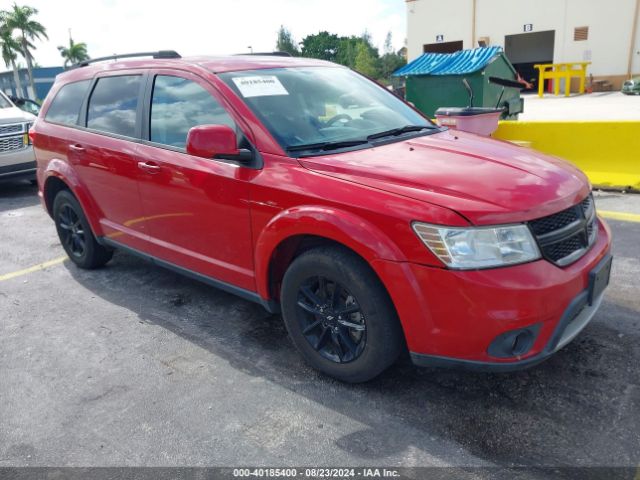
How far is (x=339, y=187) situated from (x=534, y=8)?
131ft

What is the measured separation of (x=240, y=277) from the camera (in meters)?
3.36

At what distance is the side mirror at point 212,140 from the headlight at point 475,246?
1.24 m

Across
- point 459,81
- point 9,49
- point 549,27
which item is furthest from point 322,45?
point 459,81

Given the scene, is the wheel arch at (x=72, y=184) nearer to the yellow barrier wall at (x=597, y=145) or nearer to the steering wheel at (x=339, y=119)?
the steering wheel at (x=339, y=119)

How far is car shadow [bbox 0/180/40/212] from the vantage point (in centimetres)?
817

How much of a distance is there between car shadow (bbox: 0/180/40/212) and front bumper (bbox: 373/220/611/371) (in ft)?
24.2

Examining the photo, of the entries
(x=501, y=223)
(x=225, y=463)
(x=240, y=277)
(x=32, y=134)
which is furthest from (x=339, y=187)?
(x=32, y=134)

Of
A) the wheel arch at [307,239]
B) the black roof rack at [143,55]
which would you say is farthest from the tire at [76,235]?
the wheel arch at [307,239]

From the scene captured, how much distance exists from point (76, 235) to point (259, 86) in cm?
256

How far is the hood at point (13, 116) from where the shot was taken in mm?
8689

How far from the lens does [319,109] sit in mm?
3410

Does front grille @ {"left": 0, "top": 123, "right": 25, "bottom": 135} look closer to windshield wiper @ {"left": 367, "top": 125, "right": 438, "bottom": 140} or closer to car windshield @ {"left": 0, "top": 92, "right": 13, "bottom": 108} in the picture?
car windshield @ {"left": 0, "top": 92, "right": 13, "bottom": 108}

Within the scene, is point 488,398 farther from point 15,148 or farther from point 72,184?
point 15,148

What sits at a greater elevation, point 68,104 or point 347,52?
point 347,52
